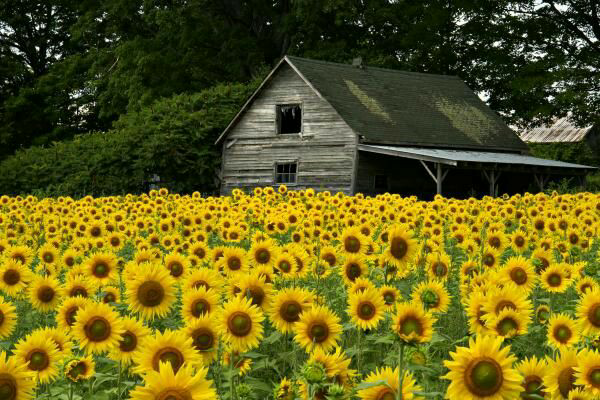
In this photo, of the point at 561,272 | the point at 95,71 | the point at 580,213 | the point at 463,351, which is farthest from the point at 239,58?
the point at 463,351

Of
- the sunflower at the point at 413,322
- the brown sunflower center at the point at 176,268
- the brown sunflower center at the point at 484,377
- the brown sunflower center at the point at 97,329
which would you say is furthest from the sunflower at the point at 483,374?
the brown sunflower center at the point at 176,268

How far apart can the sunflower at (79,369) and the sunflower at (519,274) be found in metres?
2.44

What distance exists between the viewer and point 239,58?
37.8m

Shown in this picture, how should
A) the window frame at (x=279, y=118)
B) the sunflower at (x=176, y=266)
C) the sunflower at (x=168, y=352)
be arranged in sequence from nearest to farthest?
the sunflower at (x=168, y=352) → the sunflower at (x=176, y=266) → the window frame at (x=279, y=118)

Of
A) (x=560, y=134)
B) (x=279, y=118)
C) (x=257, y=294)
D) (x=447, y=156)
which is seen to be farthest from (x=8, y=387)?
(x=560, y=134)

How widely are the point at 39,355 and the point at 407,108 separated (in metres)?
27.8

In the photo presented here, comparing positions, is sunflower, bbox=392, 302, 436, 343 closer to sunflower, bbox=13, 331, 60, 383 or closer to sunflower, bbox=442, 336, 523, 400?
sunflower, bbox=442, 336, 523, 400

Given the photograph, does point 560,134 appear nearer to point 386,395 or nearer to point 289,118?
point 289,118

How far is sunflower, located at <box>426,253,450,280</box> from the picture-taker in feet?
18.0

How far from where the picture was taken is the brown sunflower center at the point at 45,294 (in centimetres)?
474

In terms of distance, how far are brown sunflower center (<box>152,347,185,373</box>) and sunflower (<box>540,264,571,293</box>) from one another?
2.88 metres

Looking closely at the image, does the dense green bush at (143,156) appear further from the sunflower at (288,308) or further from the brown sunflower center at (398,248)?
the sunflower at (288,308)

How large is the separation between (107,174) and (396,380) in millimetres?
26018

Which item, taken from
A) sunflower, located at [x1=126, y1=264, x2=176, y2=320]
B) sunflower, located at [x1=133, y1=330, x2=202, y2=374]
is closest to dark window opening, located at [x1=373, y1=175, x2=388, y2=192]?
sunflower, located at [x1=126, y1=264, x2=176, y2=320]
